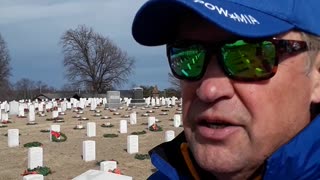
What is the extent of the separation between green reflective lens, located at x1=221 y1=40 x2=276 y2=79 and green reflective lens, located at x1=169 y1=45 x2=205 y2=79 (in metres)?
0.09

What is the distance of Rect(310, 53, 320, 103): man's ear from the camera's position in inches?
61.9

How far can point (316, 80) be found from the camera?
5.22ft

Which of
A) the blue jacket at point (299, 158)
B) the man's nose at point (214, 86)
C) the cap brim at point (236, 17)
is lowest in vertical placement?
the blue jacket at point (299, 158)

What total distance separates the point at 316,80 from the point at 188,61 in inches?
16.1

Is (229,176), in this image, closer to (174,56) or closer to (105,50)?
(174,56)

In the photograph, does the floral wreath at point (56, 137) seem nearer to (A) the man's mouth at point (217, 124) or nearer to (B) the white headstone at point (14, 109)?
(B) the white headstone at point (14, 109)

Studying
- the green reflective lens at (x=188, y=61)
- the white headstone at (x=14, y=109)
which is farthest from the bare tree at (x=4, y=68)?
the green reflective lens at (x=188, y=61)

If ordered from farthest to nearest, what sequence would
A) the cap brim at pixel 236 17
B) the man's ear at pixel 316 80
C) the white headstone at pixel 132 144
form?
the white headstone at pixel 132 144 → the man's ear at pixel 316 80 → the cap brim at pixel 236 17

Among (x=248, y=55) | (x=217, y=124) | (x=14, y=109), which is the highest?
(x=248, y=55)

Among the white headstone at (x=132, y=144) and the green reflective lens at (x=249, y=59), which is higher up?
the green reflective lens at (x=249, y=59)

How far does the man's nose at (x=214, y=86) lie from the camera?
59.3 inches

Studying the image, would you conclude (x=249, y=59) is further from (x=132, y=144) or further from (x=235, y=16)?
(x=132, y=144)

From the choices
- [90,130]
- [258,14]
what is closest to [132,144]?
[90,130]

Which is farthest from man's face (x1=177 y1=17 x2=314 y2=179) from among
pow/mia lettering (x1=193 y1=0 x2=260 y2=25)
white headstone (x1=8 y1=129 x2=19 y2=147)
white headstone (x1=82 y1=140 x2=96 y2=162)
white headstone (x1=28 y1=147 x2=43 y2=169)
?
white headstone (x1=8 y1=129 x2=19 y2=147)
